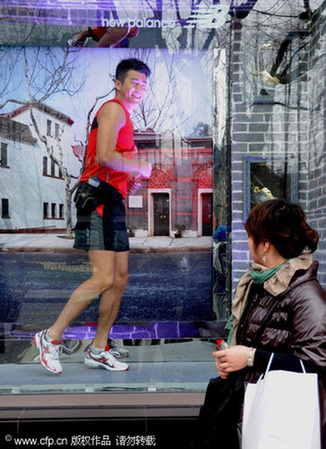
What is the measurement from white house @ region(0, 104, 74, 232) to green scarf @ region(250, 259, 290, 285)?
6.46 feet

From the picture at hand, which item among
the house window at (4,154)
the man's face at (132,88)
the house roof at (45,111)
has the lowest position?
the house window at (4,154)

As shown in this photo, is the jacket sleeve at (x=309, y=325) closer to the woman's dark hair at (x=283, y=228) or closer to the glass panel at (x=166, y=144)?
the woman's dark hair at (x=283, y=228)

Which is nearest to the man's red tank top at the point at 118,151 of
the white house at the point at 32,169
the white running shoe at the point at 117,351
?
the white house at the point at 32,169

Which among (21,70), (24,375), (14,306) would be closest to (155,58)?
(21,70)

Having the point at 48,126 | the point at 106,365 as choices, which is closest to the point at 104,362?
the point at 106,365

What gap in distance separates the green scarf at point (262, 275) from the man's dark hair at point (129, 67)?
6.95ft

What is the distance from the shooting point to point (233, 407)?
1.86m

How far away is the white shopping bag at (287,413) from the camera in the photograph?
164 centimetres

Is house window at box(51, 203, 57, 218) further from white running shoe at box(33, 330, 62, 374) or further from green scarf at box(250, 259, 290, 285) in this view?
green scarf at box(250, 259, 290, 285)

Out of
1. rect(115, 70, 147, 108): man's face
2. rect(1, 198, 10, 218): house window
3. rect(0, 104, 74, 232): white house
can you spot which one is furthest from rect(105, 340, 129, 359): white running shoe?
rect(115, 70, 147, 108): man's face

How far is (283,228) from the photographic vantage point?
6.09 ft

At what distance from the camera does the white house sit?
140 inches

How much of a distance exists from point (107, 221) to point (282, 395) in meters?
2.06

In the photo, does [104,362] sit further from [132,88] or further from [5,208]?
[132,88]
